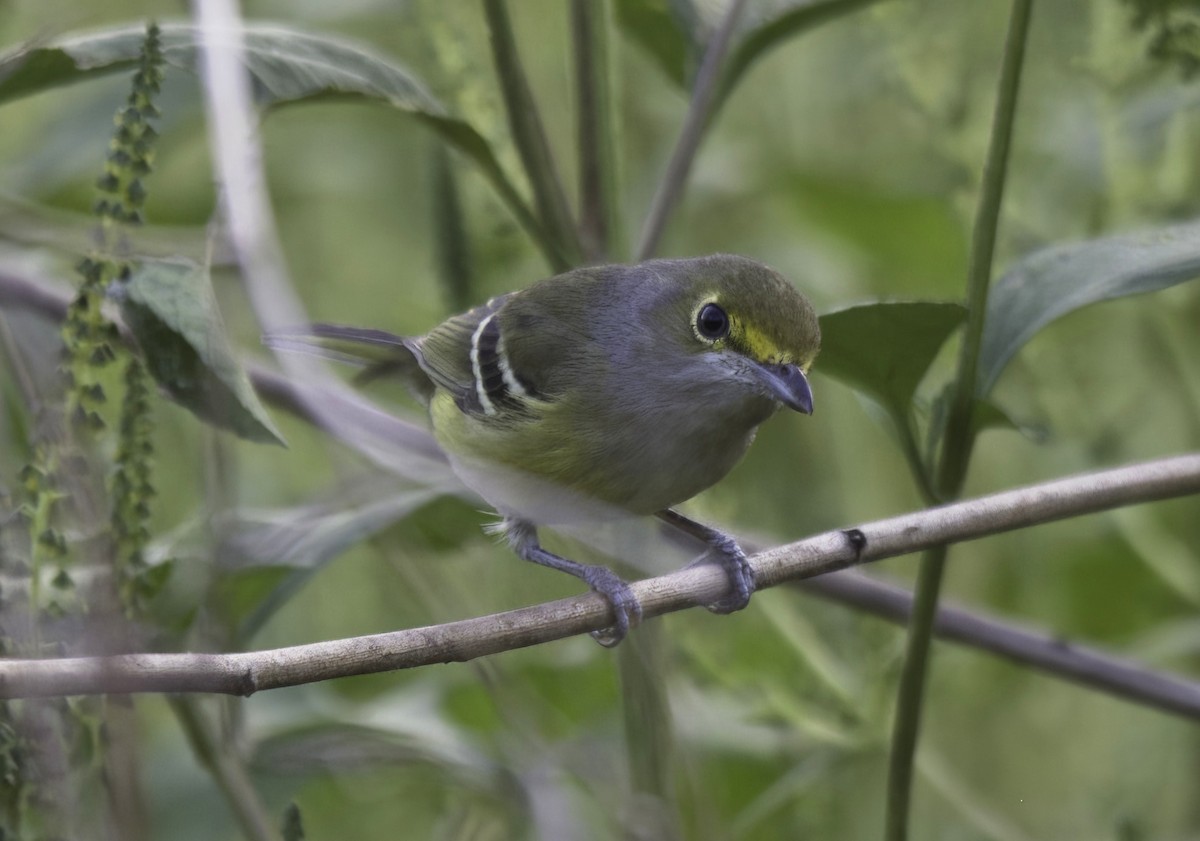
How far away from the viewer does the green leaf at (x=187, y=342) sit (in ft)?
5.69

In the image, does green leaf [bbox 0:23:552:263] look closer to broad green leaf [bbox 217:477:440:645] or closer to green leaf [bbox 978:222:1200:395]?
broad green leaf [bbox 217:477:440:645]

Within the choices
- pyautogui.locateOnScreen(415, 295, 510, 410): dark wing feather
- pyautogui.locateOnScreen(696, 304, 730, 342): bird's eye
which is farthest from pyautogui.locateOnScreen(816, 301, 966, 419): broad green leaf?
pyautogui.locateOnScreen(415, 295, 510, 410): dark wing feather

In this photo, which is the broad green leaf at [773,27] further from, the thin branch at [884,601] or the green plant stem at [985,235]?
the thin branch at [884,601]

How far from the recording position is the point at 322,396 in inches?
97.4

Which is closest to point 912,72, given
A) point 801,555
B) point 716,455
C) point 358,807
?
point 716,455

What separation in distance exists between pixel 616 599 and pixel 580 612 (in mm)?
141

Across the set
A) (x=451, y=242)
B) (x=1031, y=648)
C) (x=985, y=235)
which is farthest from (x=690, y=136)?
(x=1031, y=648)

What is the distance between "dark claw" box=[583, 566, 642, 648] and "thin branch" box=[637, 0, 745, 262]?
1.92 feet

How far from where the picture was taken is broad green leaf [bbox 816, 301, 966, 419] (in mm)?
1895

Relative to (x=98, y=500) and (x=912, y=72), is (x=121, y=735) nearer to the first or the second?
(x=98, y=500)

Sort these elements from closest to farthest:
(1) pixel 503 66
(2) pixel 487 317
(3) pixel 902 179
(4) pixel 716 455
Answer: (1) pixel 503 66 → (4) pixel 716 455 → (2) pixel 487 317 → (3) pixel 902 179

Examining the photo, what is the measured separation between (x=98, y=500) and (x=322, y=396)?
1.16m

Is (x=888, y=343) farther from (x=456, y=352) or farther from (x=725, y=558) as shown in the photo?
(x=456, y=352)

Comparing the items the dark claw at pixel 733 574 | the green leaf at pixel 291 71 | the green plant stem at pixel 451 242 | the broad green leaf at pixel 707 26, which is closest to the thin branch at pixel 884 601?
the dark claw at pixel 733 574
